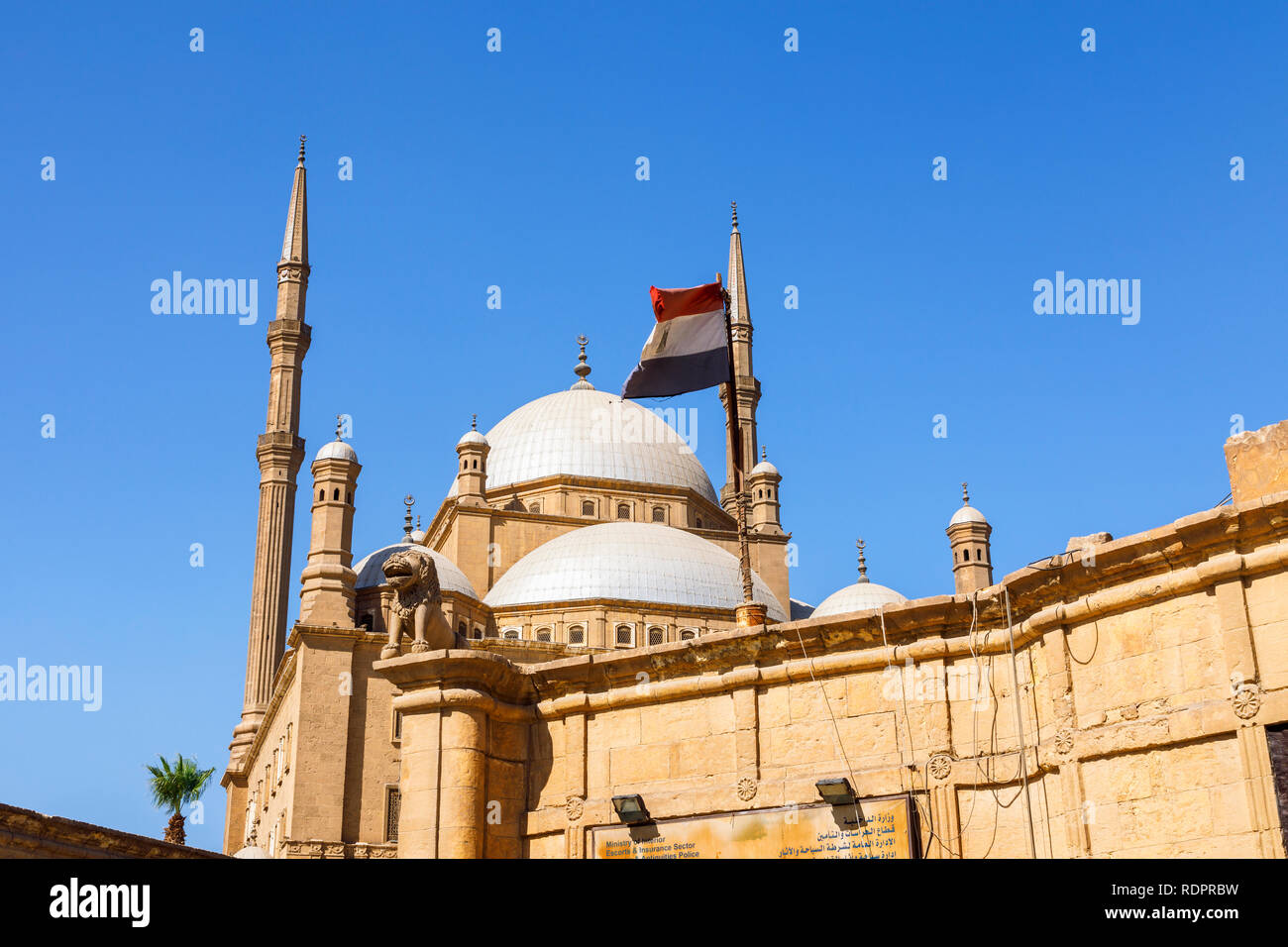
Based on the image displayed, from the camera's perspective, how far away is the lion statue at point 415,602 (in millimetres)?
12312

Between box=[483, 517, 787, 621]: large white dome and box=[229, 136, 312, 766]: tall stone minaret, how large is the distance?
6520mm

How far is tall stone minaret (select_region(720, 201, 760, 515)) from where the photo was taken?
52562 mm

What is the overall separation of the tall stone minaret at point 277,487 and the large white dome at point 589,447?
802cm

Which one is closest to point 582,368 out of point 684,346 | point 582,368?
point 582,368

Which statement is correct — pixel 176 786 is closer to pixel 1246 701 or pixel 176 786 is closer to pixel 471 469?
pixel 471 469

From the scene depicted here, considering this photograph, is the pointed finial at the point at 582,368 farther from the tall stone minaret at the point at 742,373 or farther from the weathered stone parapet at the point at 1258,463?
the weathered stone parapet at the point at 1258,463

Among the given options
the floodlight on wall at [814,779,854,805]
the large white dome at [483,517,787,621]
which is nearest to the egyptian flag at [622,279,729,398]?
the floodlight on wall at [814,779,854,805]

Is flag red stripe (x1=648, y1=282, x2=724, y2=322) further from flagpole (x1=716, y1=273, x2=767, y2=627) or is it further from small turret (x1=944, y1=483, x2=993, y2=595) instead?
small turret (x1=944, y1=483, x2=993, y2=595)

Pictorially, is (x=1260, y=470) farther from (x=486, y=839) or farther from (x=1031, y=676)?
(x=486, y=839)

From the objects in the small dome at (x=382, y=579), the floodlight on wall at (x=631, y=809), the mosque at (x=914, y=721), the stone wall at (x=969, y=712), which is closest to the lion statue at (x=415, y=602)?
the mosque at (x=914, y=721)

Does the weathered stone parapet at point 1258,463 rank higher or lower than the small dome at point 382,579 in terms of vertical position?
lower

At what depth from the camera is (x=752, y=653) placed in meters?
11.4
